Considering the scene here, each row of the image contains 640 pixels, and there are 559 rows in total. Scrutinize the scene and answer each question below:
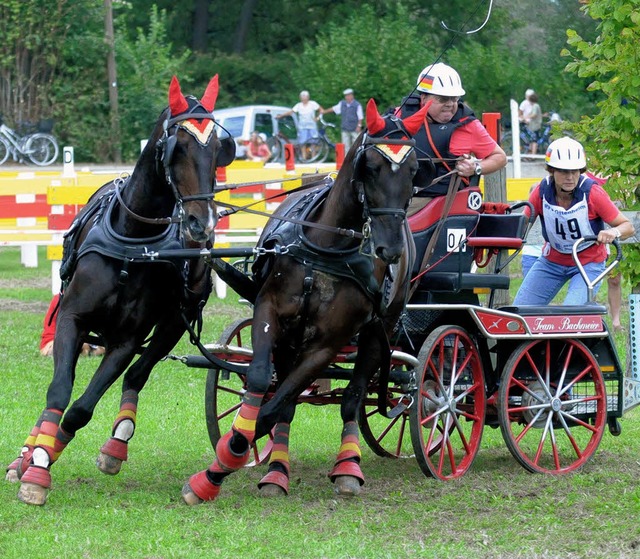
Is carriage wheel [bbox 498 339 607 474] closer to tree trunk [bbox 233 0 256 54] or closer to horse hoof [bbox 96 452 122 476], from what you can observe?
horse hoof [bbox 96 452 122 476]

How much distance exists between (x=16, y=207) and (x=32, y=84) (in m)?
22.5

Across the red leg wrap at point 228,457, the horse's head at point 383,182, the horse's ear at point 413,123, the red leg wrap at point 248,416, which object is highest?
the horse's ear at point 413,123

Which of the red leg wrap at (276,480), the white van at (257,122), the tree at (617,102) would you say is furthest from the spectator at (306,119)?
the red leg wrap at (276,480)

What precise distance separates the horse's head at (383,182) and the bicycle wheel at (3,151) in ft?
89.0

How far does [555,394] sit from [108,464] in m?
2.72

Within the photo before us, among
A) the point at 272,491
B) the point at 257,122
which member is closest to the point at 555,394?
the point at 272,491

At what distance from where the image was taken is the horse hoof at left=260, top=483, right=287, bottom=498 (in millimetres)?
6926

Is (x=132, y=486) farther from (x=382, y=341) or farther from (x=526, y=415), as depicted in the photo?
(x=526, y=415)

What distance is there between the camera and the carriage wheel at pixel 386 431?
769 cm

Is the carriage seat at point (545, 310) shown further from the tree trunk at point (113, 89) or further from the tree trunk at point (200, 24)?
the tree trunk at point (200, 24)

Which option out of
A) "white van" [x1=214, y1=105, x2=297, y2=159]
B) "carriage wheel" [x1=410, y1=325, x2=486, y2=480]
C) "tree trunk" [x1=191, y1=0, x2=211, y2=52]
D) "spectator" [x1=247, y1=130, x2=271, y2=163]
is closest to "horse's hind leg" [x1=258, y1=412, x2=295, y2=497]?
"carriage wheel" [x1=410, y1=325, x2=486, y2=480]

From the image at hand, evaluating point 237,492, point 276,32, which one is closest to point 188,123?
point 237,492

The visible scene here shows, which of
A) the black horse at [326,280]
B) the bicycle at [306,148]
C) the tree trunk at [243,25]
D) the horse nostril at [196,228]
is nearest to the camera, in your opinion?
the horse nostril at [196,228]

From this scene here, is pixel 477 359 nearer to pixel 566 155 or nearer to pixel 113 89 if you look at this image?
pixel 566 155
